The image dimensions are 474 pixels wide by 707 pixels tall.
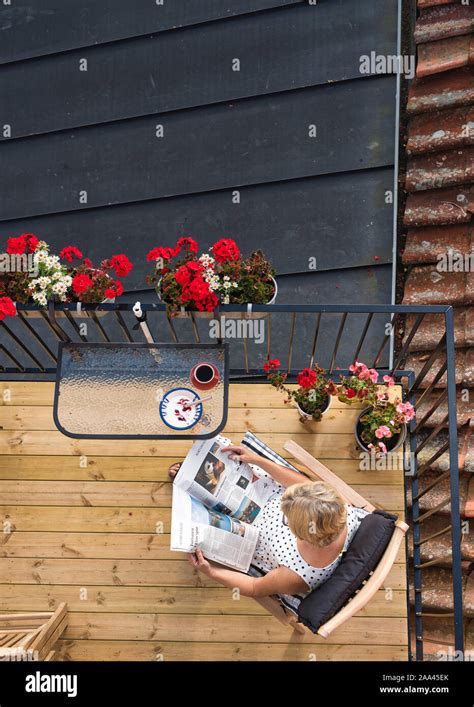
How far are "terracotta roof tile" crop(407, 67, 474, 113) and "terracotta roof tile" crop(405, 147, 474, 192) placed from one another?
0.90 feet

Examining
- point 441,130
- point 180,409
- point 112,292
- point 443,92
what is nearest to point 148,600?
point 180,409

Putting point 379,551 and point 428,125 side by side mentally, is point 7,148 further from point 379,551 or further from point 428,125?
point 379,551

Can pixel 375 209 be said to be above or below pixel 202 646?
above

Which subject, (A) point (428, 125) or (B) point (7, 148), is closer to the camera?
(A) point (428, 125)

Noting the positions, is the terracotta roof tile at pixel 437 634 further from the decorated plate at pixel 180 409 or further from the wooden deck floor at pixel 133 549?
the decorated plate at pixel 180 409

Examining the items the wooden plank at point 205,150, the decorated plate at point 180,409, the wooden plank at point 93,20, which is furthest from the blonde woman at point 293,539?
the wooden plank at point 93,20

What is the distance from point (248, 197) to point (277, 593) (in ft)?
8.72

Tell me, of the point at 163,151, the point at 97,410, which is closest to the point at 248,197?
the point at 163,151

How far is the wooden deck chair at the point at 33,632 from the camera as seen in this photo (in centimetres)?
297

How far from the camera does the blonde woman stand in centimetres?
255

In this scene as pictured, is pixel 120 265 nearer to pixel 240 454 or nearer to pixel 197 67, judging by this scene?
pixel 240 454

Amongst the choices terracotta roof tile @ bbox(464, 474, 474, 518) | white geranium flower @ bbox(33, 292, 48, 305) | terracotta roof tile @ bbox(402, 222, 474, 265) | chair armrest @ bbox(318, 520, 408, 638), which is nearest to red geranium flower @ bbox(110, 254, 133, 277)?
white geranium flower @ bbox(33, 292, 48, 305)

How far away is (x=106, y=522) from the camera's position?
3607mm

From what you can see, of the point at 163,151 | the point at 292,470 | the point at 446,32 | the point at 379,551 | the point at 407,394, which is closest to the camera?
the point at 379,551
